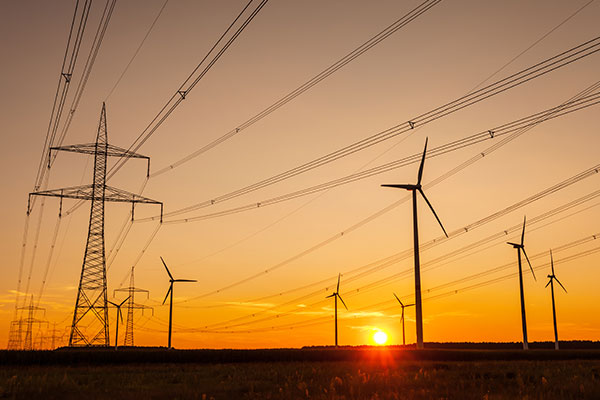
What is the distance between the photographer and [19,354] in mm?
63125

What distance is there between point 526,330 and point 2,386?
84.3 metres

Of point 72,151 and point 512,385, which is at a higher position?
point 72,151

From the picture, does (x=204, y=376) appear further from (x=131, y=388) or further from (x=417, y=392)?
(x=417, y=392)

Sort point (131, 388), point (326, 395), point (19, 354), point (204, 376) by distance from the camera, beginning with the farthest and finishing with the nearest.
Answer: point (19, 354) → point (204, 376) → point (131, 388) → point (326, 395)

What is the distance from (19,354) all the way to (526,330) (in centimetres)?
7062

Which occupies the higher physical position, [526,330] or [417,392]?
[526,330]

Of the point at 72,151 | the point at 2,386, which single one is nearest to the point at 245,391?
the point at 2,386

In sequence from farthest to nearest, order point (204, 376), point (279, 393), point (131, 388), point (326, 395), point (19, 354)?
point (19, 354) → point (204, 376) → point (131, 388) → point (279, 393) → point (326, 395)

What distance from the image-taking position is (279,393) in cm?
2477

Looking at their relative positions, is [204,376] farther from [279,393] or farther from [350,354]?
[350,354]

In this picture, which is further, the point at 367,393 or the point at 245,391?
the point at 245,391

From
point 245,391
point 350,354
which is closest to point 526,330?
point 350,354

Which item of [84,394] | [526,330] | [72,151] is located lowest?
[84,394]

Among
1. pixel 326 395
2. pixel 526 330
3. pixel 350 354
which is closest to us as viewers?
pixel 326 395
